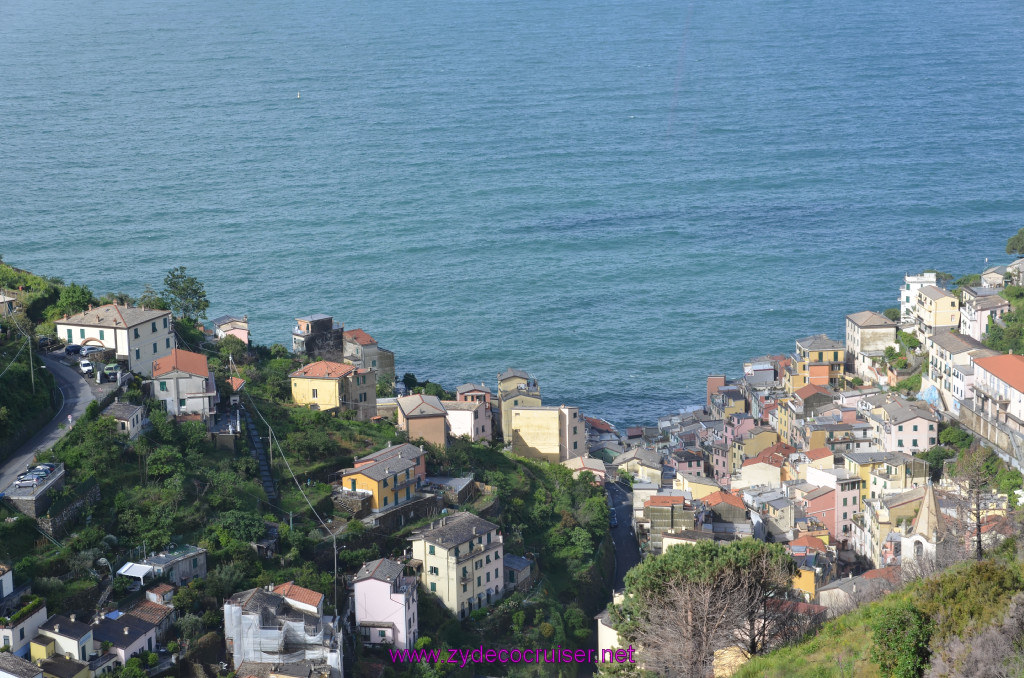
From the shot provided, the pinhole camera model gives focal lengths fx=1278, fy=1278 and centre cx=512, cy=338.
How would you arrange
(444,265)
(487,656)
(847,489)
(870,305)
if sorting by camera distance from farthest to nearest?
(444,265), (870,305), (847,489), (487,656)

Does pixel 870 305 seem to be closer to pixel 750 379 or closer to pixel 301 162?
pixel 750 379

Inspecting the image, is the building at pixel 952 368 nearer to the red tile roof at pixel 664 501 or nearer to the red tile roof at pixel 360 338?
the red tile roof at pixel 664 501

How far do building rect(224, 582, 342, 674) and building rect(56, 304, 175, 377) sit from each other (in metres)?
12.7

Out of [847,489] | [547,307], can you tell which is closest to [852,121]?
[547,307]

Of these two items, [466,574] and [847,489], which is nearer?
[466,574]

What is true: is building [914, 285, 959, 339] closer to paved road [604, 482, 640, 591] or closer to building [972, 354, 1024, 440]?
building [972, 354, 1024, 440]

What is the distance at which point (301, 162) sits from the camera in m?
101

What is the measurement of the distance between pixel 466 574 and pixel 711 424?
21988mm

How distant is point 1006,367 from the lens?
43031mm

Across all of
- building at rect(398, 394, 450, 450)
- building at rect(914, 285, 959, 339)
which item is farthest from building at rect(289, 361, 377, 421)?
building at rect(914, 285, 959, 339)

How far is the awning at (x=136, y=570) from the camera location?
27.0 metres

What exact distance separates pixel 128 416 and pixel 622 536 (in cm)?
1590

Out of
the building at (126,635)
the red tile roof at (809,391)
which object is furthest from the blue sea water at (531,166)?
the building at (126,635)

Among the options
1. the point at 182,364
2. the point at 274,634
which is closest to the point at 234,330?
the point at 182,364
